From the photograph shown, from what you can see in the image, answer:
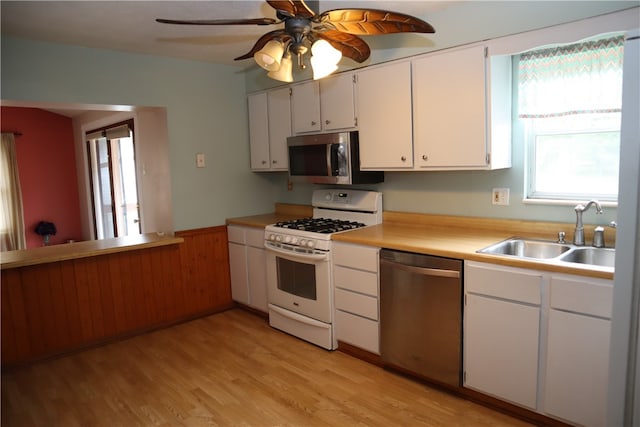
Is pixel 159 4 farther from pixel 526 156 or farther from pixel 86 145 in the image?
pixel 86 145

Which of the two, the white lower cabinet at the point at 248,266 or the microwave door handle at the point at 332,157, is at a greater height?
the microwave door handle at the point at 332,157

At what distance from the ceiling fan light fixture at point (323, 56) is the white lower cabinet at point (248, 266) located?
6.13ft

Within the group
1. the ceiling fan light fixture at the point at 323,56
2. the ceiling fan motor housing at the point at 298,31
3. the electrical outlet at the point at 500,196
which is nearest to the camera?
the ceiling fan motor housing at the point at 298,31

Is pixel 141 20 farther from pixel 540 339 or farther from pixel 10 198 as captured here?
pixel 10 198

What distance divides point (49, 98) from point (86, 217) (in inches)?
129

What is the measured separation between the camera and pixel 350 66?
3.27 m

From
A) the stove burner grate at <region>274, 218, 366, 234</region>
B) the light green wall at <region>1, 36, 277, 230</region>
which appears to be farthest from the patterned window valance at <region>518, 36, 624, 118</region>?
the light green wall at <region>1, 36, 277, 230</region>

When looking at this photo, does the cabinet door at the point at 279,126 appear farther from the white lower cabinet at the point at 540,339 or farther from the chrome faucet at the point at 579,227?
the chrome faucet at the point at 579,227

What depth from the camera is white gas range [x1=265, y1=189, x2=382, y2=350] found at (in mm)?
3158

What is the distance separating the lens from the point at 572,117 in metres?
2.59

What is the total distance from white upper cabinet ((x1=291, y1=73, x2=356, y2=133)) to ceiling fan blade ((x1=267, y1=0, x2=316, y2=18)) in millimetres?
1387

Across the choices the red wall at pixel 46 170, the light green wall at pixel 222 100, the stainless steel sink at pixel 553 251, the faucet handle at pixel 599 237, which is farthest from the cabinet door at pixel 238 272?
the red wall at pixel 46 170

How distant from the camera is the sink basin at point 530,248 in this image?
248 cm

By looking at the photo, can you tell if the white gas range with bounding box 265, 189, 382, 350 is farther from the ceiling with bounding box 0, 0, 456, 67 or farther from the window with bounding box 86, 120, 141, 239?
the window with bounding box 86, 120, 141, 239
